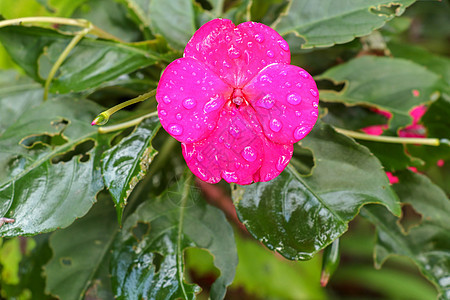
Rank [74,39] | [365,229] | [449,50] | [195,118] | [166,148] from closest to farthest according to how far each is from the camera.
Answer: [195,118] → [74,39] → [166,148] → [449,50] → [365,229]

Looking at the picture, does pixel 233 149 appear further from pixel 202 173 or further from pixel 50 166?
pixel 50 166

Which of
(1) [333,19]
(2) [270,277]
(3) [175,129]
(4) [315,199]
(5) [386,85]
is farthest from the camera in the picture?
(2) [270,277]

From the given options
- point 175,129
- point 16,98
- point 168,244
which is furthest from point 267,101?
point 16,98

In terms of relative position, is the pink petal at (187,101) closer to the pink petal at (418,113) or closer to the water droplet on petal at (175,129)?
the water droplet on petal at (175,129)

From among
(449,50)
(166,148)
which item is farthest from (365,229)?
(166,148)

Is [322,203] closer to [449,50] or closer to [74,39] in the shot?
[74,39]

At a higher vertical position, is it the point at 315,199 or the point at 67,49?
the point at 67,49

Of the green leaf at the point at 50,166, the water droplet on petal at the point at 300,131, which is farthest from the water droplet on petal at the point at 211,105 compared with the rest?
the green leaf at the point at 50,166
